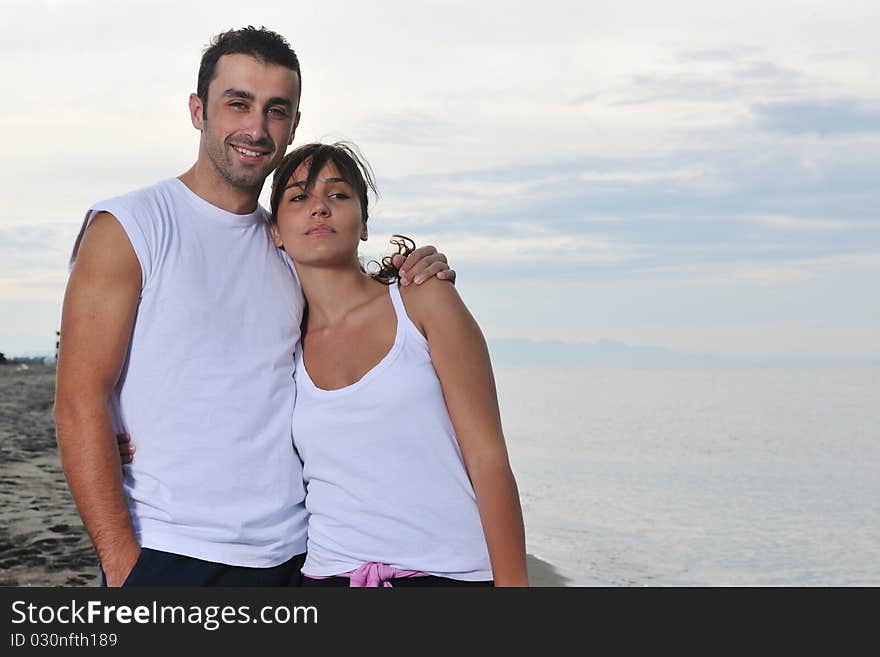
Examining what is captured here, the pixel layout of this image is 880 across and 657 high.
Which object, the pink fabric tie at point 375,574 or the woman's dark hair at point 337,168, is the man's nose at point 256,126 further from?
the pink fabric tie at point 375,574

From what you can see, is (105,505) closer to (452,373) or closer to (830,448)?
(452,373)

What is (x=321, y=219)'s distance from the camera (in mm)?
3355

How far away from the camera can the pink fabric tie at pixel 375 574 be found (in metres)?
3.01

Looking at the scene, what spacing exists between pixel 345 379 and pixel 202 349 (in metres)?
0.46

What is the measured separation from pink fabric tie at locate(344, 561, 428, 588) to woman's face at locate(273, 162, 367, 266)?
3.33 ft

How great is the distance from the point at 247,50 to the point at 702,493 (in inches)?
719

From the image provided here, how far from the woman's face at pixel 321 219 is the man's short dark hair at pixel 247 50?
49 centimetres

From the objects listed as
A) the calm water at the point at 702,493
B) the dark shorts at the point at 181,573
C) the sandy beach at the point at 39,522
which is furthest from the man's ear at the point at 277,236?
the calm water at the point at 702,493

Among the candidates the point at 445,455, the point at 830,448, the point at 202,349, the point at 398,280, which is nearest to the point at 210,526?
the point at 202,349

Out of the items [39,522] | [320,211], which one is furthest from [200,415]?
Result: [39,522]

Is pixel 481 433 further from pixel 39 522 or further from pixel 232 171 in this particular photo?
pixel 39 522

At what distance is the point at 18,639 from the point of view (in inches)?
136

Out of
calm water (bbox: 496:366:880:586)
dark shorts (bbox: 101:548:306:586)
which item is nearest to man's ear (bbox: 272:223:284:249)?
dark shorts (bbox: 101:548:306:586)

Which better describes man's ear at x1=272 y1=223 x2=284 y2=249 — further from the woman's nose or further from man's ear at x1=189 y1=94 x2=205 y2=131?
man's ear at x1=189 y1=94 x2=205 y2=131
